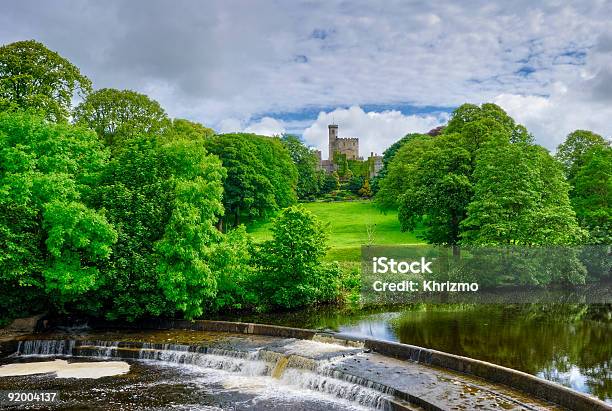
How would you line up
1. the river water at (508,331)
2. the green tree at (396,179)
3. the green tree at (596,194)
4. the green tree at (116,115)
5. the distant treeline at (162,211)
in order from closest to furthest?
the river water at (508,331), the distant treeline at (162,211), the green tree at (596,194), the green tree at (116,115), the green tree at (396,179)

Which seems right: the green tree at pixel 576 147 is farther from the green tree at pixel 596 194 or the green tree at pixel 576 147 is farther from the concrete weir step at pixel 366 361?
the concrete weir step at pixel 366 361

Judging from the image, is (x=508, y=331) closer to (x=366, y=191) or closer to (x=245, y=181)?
(x=245, y=181)

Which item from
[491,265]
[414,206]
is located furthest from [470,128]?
[491,265]

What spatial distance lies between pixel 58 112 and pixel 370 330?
24710 millimetres

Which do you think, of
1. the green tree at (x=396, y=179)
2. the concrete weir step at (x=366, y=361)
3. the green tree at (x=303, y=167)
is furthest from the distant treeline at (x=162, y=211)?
the green tree at (x=303, y=167)

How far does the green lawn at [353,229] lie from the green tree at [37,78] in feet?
62.3

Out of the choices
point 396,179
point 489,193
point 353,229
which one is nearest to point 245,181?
Answer: point 353,229

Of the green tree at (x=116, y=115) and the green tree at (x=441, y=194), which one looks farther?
the green tree at (x=116, y=115)

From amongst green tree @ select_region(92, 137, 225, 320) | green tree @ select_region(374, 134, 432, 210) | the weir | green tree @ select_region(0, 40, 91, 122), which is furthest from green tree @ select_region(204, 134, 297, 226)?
the weir

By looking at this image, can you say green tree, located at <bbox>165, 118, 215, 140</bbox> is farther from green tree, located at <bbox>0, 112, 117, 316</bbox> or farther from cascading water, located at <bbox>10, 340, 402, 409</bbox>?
cascading water, located at <bbox>10, 340, 402, 409</bbox>

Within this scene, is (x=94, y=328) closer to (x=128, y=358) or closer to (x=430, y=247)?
(x=128, y=358)

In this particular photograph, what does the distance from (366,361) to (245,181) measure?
3448cm

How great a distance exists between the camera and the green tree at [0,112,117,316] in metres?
23.5

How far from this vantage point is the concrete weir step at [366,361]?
52.3 feet
